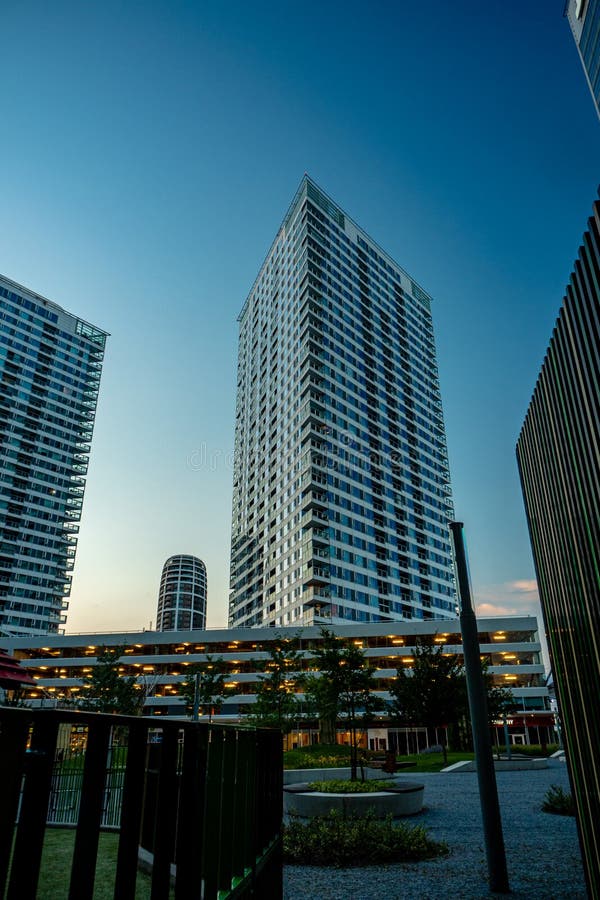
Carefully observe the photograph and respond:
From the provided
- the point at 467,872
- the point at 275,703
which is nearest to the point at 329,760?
the point at 275,703

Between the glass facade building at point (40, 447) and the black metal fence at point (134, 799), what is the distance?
11831 centimetres

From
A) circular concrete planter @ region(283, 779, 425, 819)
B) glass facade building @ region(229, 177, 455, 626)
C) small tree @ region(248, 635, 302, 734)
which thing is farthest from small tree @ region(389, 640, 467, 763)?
glass facade building @ region(229, 177, 455, 626)

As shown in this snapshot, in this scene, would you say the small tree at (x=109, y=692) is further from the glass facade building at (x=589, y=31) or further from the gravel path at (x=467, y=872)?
the glass facade building at (x=589, y=31)

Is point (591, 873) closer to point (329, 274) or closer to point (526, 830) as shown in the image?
point (526, 830)

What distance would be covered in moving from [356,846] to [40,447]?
127 m

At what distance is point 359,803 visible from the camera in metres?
15.9

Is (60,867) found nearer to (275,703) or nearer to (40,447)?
(275,703)

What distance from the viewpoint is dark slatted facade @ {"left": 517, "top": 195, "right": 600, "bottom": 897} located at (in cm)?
600

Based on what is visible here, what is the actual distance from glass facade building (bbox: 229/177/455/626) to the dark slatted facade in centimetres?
7083

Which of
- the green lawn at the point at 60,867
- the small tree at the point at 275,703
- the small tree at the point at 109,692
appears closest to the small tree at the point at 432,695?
the small tree at the point at 275,703

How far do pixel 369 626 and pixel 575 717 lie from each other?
70733 mm

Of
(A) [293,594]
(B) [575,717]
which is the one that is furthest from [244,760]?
(A) [293,594]

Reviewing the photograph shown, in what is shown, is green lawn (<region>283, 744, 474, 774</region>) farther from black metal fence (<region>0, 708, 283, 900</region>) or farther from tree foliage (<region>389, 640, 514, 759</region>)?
black metal fence (<region>0, 708, 283, 900</region>)

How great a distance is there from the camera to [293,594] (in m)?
82.2
